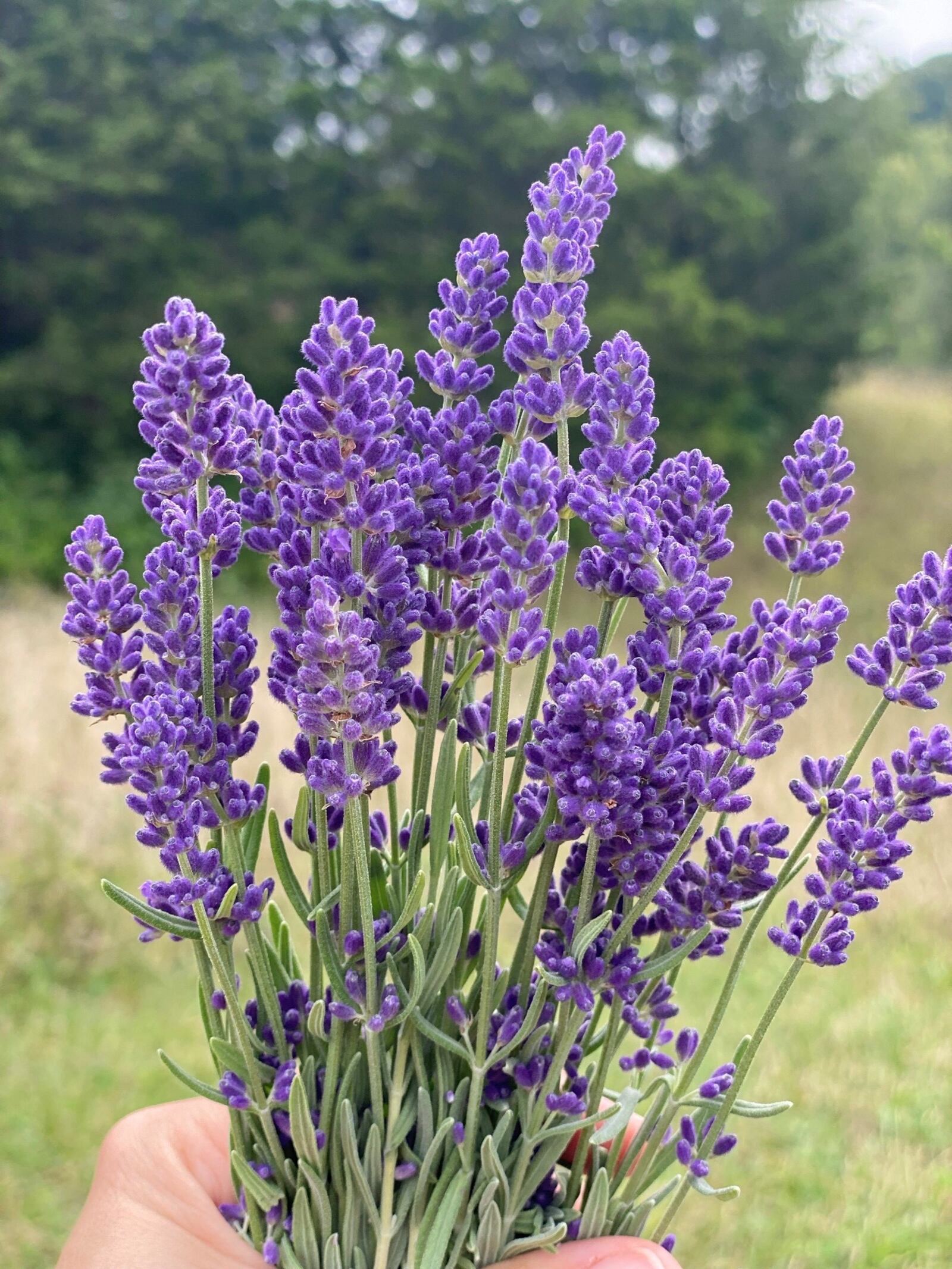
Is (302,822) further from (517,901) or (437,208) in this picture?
(437,208)

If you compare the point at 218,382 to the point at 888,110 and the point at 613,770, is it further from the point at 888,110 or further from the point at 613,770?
the point at 888,110

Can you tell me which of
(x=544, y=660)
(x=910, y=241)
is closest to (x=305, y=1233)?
(x=544, y=660)

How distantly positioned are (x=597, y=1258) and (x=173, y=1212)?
0.38 m

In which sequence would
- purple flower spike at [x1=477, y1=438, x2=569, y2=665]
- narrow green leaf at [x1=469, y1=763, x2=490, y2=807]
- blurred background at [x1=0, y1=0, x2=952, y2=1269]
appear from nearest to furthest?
1. purple flower spike at [x1=477, y1=438, x2=569, y2=665]
2. narrow green leaf at [x1=469, y1=763, x2=490, y2=807]
3. blurred background at [x1=0, y1=0, x2=952, y2=1269]

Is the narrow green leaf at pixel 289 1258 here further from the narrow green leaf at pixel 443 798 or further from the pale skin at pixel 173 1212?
the narrow green leaf at pixel 443 798

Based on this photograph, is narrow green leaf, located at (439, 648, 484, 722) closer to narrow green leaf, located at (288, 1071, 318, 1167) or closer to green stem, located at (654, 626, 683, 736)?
green stem, located at (654, 626, 683, 736)

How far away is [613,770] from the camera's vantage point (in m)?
0.61

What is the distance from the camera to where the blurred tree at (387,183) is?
10.1 m

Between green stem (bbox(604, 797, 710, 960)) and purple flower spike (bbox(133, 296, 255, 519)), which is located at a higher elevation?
purple flower spike (bbox(133, 296, 255, 519))

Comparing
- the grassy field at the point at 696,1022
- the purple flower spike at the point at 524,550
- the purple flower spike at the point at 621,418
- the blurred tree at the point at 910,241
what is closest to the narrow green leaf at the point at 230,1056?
the purple flower spike at the point at 524,550

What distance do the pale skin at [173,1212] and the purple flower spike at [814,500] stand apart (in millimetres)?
511

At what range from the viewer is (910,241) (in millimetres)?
13609

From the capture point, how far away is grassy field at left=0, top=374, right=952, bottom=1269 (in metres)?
1.68

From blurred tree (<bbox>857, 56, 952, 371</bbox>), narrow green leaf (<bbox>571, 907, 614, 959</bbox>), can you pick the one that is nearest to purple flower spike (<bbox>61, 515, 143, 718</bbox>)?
narrow green leaf (<bbox>571, 907, 614, 959</bbox>)
